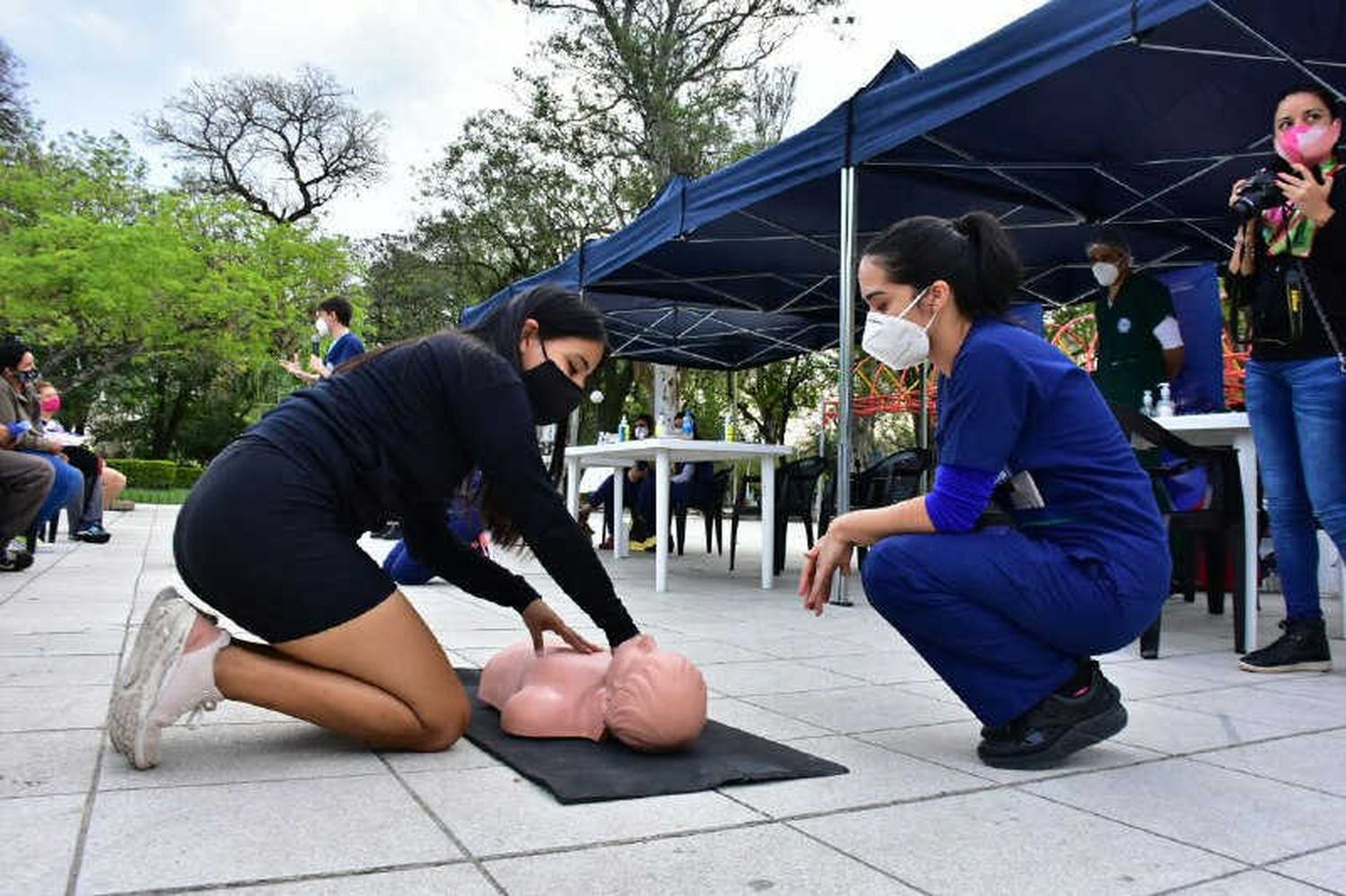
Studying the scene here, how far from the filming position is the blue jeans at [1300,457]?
3.73 meters

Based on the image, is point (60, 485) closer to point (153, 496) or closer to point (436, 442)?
point (436, 442)

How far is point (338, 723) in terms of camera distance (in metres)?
2.35

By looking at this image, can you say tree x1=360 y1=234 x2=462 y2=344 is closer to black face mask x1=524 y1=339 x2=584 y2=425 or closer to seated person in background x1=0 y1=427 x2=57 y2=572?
seated person in background x1=0 y1=427 x2=57 y2=572

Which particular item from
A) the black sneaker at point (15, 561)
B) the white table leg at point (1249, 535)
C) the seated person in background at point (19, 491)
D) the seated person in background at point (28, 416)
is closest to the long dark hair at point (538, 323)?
the white table leg at point (1249, 535)

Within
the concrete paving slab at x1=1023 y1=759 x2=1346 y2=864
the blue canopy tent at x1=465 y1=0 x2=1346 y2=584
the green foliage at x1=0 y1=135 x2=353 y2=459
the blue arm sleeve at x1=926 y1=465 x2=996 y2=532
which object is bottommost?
the concrete paving slab at x1=1023 y1=759 x2=1346 y2=864

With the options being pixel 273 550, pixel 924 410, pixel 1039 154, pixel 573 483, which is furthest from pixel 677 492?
pixel 273 550

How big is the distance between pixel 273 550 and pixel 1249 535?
399 cm

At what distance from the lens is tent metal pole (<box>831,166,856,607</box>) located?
19.1ft

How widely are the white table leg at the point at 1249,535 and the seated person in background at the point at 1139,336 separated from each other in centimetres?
100

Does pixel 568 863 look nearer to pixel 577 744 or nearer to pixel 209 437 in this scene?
pixel 577 744

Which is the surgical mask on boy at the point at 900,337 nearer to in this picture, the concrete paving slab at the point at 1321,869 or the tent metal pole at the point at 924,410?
the concrete paving slab at the point at 1321,869

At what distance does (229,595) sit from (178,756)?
0.39 metres

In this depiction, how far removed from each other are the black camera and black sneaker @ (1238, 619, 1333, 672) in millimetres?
1594

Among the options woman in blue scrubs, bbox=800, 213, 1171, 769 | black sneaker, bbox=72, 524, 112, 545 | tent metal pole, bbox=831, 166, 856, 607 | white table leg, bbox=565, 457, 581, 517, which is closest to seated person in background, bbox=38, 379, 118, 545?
black sneaker, bbox=72, 524, 112, 545
